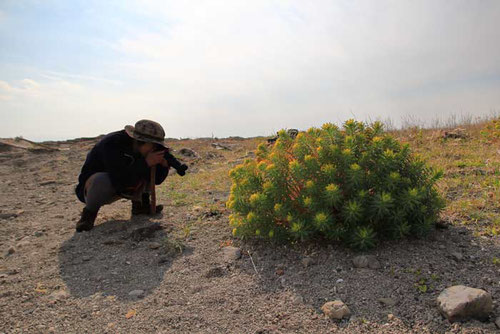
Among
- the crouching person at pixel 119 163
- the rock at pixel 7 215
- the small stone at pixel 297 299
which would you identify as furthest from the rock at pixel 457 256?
the rock at pixel 7 215

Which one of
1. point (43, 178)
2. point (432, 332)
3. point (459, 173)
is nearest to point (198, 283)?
point (432, 332)

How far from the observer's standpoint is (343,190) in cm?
285

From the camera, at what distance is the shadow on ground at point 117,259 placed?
293 cm

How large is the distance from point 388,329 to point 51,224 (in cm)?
406

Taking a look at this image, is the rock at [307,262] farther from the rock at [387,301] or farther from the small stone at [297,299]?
the rock at [387,301]

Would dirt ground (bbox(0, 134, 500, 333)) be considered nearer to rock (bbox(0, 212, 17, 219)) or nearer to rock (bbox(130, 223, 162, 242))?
rock (bbox(130, 223, 162, 242))

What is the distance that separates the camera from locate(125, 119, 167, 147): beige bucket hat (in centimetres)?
399

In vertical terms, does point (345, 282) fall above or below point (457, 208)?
below

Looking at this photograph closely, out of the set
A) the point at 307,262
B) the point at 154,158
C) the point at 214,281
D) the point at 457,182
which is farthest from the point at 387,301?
the point at 154,158

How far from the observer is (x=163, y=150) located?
13.8 feet

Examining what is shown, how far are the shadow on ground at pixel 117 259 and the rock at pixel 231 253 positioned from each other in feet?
1.40

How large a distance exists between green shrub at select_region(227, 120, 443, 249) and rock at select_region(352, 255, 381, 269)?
9 centimetres

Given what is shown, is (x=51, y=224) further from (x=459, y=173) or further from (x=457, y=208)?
(x=459, y=173)

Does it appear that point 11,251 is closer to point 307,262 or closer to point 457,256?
point 307,262
